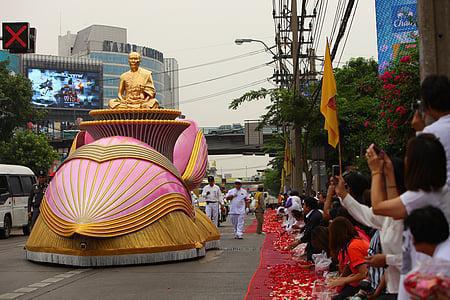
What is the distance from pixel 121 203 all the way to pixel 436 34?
24.6ft

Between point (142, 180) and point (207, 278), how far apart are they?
2.80 metres

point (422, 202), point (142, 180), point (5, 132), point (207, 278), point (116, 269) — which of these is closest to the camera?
point (422, 202)

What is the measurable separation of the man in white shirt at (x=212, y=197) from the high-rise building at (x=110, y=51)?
8942 cm

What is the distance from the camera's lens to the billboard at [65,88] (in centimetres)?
9412

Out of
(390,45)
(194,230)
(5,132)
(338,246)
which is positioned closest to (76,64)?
(5,132)

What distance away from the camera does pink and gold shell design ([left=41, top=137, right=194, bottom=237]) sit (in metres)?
12.1

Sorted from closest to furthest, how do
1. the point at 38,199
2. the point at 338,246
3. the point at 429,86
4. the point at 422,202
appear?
the point at 422,202
the point at 429,86
the point at 338,246
the point at 38,199

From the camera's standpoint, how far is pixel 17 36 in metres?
16.0

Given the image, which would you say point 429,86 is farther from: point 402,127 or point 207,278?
point 402,127

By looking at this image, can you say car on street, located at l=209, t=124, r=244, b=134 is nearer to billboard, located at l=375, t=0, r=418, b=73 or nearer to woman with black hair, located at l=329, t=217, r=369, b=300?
billboard, located at l=375, t=0, r=418, b=73

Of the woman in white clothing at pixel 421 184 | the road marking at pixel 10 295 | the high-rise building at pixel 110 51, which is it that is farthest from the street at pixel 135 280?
the high-rise building at pixel 110 51

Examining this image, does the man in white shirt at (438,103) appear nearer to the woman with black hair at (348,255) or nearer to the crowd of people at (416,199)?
the crowd of people at (416,199)

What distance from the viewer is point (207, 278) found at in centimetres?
1072

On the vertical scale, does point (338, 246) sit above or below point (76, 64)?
below
